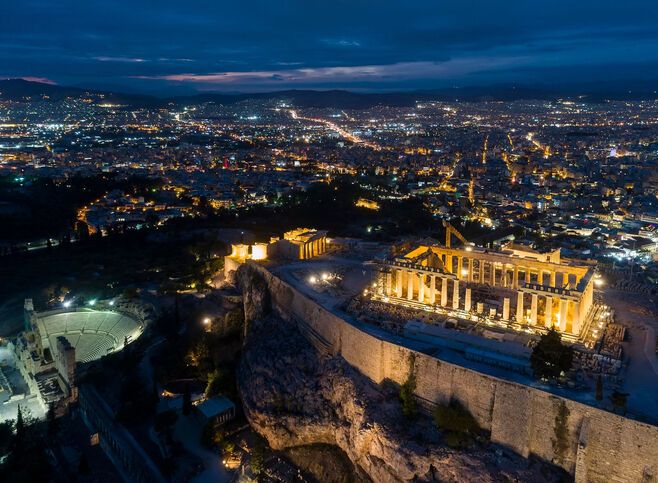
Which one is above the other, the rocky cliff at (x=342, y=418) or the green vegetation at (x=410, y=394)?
the green vegetation at (x=410, y=394)

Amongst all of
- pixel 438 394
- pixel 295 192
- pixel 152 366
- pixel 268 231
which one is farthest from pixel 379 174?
pixel 438 394

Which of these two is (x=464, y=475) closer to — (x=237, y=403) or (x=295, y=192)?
(x=237, y=403)

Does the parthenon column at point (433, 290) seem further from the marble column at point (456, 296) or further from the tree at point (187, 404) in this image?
the tree at point (187, 404)

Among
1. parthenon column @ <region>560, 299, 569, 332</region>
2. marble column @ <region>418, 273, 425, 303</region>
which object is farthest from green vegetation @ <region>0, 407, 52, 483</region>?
parthenon column @ <region>560, 299, 569, 332</region>

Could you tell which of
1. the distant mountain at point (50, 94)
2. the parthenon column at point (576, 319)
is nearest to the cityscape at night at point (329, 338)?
the parthenon column at point (576, 319)

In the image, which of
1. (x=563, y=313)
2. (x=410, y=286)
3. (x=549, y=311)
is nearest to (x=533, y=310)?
(x=549, y=311)

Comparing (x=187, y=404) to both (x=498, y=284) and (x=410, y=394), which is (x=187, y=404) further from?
(x=498, y=284)

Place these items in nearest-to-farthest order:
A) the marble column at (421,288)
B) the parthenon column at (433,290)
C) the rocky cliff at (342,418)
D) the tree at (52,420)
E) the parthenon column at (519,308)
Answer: the rocky cliff at (342,418)
the parthenon column at (519,308)
the tree at (52,420)
the parthenon column at (433,290)
the marble column at (421,288)
